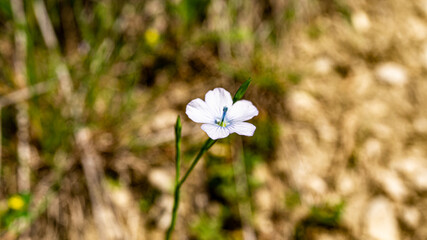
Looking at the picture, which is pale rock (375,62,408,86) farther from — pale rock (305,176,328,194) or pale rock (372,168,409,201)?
pale rock (305,176,328,194)

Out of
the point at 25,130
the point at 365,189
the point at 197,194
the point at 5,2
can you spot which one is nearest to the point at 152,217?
the point at 197,194

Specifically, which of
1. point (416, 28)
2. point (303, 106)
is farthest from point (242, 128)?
point (416, 28)

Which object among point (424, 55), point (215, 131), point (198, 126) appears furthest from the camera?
point (424, 55)

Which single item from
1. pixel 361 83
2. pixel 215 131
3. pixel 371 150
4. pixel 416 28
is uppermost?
pixel 416 28

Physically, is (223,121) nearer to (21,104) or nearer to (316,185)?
(316,185)

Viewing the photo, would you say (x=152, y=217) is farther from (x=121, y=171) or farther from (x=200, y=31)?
(x=200, y=31)

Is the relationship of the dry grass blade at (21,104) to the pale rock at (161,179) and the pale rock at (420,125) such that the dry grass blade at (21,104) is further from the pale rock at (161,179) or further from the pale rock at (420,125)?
the pale rock at (420,125)
